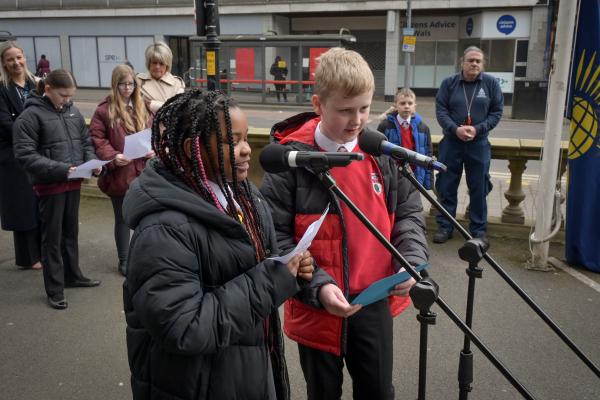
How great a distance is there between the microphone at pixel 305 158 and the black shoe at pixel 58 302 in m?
3.18

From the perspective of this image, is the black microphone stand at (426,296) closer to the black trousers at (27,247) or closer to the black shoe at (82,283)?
the black shoe at (82,283)

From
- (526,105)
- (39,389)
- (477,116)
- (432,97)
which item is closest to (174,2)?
(432,97)

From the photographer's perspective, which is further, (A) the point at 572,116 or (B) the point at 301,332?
(A) the point at 572,116

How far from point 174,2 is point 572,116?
26.4m

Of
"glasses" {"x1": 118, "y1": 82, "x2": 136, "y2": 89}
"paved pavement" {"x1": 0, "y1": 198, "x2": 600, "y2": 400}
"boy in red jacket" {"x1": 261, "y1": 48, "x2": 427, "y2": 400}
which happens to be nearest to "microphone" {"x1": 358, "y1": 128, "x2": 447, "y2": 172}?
"boy in red jacket" {"x1": 261, "y1": 48, "x2": 427, "y2": 400}

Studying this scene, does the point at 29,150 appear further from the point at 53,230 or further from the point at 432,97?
the point at 432,97

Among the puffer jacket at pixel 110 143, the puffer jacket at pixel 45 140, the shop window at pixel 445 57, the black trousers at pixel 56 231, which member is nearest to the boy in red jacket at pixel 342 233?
the puffer jacket at pixel 45 140

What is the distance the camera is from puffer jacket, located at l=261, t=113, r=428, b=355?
7.33 ft

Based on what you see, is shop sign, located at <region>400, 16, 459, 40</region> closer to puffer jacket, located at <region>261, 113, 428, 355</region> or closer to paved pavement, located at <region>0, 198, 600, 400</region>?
paved pavement, located at <region>0, 198, 600, 400</region>

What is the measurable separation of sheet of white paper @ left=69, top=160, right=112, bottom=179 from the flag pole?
3.79 metres

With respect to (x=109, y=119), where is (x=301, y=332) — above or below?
below

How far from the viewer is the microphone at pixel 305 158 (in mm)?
1814

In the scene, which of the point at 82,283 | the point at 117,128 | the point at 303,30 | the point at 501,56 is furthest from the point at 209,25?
the point at 303,30

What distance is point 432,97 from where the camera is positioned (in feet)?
89.9
